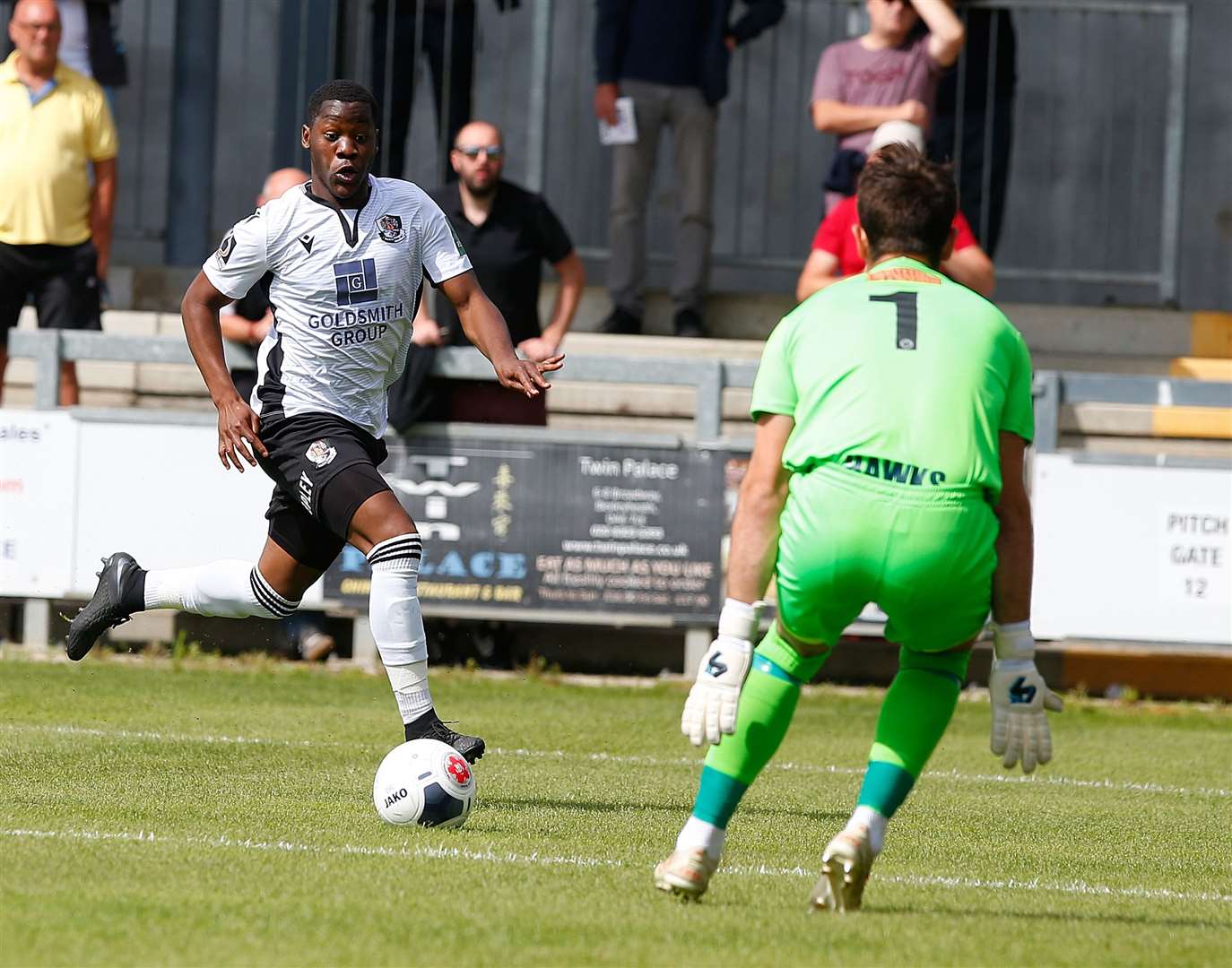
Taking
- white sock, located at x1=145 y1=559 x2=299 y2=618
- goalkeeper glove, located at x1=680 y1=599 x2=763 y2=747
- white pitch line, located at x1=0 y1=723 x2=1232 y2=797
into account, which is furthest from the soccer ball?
white pitch line, located at x1=0 y1=723 x2=1232 y2=797

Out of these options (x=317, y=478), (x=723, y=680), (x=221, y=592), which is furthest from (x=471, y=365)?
(x=723, y=680)

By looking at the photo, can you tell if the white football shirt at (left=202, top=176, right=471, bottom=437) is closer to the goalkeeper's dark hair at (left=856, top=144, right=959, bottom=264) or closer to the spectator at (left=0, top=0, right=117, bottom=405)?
the goalkeeper's dark hair at (left=856, top=144, right=959, bottom=264)

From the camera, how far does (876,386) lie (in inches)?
187

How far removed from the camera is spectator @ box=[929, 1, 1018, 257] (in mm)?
13656

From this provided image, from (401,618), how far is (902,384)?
2.40 m

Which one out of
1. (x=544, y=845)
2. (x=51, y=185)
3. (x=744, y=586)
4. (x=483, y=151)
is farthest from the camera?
(x=51, y=185)

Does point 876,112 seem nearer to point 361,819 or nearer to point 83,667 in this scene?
point 83,667

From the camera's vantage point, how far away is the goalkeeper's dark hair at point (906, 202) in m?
4.95

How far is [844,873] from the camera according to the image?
476 cm

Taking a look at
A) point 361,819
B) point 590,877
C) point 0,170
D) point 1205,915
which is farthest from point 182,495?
point 1205,915

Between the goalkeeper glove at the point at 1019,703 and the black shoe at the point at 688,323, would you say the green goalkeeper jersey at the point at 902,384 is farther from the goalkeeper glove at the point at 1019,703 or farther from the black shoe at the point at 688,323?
the black shoe at the point at 688,323

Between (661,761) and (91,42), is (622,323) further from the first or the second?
(661,761)

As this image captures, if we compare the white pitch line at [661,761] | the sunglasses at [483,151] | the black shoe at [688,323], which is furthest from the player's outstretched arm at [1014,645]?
the black shoe at [688,323]

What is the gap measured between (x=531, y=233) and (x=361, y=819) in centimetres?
592
